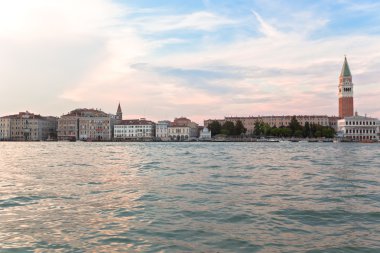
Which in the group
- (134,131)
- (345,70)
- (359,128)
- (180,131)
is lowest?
(359,128)

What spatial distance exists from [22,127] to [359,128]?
291 feet

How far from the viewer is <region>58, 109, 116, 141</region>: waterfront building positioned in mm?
116769

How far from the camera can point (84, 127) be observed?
117312mm

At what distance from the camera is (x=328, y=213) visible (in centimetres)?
780

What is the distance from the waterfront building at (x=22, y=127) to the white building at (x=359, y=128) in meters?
79.5

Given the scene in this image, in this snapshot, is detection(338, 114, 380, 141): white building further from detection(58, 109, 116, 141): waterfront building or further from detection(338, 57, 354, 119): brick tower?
detection(58, 109, 116, 141): waterfront building

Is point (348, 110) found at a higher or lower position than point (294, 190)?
higher

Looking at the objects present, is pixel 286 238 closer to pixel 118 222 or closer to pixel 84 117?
pixel 118 222

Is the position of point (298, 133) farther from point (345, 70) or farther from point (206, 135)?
point (345, 70)

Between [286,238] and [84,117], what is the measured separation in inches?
4556

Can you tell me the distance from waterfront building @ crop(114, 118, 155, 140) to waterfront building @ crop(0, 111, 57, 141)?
67.0 feet

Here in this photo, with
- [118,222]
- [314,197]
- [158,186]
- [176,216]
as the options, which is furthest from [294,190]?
[118,222]

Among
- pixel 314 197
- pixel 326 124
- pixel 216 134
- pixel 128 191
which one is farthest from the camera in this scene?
pixel 326 124

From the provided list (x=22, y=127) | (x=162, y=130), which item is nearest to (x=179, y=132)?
(x=162, y=130)
